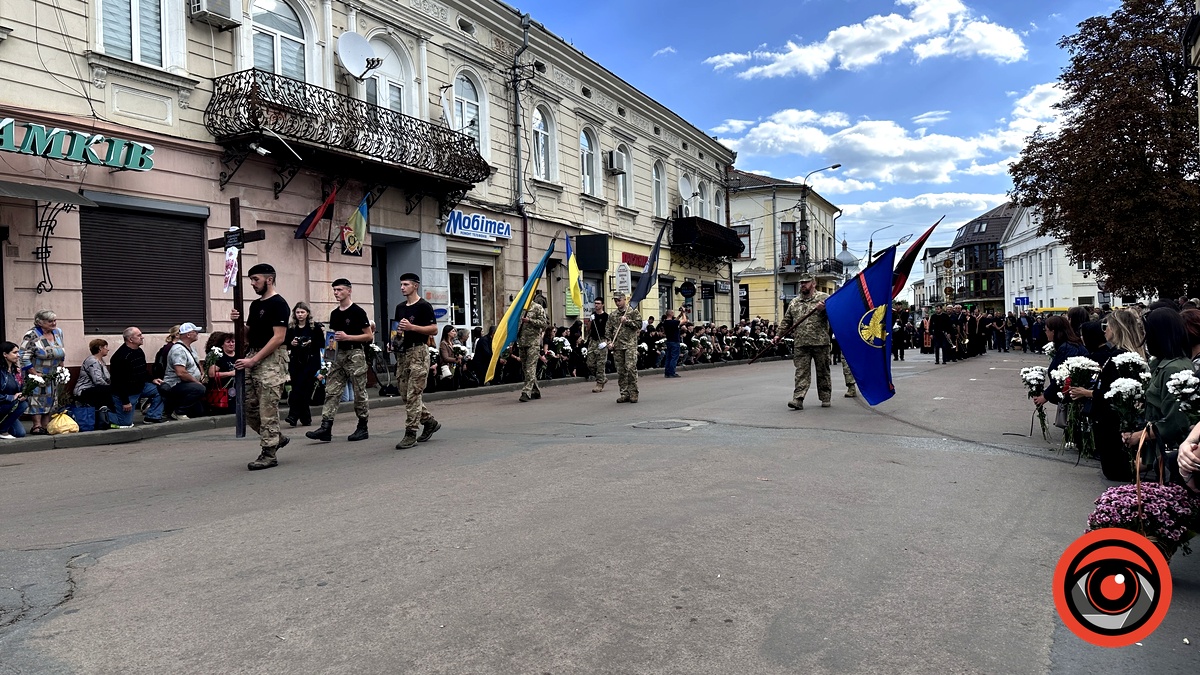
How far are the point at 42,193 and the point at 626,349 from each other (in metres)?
8.78

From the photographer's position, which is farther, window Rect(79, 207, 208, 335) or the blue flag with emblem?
window Rect(79, 207, 208, 335)

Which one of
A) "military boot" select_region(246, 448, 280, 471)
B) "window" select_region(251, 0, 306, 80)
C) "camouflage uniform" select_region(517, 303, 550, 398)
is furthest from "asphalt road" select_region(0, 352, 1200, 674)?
"window" select_region(251, 0, 306, 80)

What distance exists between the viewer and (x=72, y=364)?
1218 centimetres

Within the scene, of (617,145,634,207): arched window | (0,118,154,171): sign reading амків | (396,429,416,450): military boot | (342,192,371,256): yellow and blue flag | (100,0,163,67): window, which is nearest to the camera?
(396,429,416,450): military boot

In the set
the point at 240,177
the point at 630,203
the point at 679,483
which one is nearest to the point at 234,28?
the point at 240,177

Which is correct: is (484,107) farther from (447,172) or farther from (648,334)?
(648,334)

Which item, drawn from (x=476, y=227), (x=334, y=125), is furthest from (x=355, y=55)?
(x=476, y=227)

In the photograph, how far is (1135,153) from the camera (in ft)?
70.1

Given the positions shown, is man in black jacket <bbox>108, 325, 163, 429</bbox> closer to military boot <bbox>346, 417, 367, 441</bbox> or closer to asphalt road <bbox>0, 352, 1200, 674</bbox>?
asphalt road <bbox>0, 352, 1200, 674</bbox>

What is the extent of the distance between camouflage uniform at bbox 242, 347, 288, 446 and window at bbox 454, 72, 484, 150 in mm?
13798

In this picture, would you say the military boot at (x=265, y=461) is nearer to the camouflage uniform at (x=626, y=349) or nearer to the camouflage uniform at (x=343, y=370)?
the camouflage uniform at (x=343, y=370)

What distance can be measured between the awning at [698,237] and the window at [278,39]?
18230 millimetres

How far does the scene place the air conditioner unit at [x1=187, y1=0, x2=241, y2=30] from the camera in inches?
544

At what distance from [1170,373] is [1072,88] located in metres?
23.0
